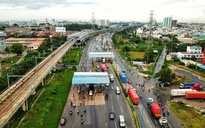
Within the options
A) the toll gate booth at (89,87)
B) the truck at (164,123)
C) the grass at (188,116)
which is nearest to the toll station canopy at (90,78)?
the toll gate booth at (89,87)

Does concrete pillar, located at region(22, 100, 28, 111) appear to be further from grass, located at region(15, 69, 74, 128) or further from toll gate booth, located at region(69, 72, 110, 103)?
toll gate booth, located at region(69, 72, 110, 103)

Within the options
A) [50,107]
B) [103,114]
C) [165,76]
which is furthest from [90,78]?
[165,76]

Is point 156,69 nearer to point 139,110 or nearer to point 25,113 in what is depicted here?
point 139,110

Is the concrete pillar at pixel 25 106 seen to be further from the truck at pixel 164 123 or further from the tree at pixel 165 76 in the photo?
the tree at pixel 165 76

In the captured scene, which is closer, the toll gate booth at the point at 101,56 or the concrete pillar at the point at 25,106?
the concrete pillar at the point at 25,106

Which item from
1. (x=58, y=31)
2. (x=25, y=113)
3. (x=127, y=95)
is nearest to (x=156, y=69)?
(x=127, y=95)

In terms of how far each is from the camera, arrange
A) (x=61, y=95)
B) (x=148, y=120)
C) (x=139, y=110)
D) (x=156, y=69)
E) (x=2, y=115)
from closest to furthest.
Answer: (x=2, y=115) → (x=148, y=120) → (x=139, y=110) → (x=61, y=95) → (x=156, y=69)
